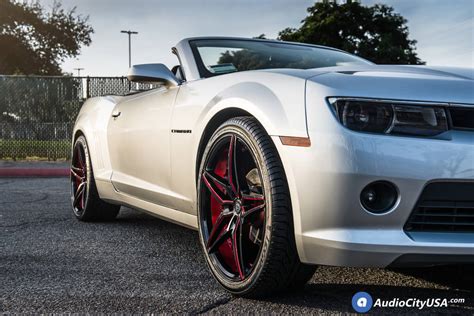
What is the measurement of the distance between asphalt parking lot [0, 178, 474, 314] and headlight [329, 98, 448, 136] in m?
0.77

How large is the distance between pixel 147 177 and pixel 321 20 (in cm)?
4543

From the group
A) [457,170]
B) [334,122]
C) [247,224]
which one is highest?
[334,122]

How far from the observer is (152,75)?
371 cm

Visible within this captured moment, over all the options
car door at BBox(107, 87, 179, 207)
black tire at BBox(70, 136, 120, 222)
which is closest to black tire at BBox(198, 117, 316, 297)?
car door at BBox(107, 87, 179, 207)

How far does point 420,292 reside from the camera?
2797 mm

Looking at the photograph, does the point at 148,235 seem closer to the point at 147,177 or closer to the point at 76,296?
the point at 147,177

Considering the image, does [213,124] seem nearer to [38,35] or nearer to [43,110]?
[43,110]

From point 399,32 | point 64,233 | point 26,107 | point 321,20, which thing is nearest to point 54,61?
point 321,20

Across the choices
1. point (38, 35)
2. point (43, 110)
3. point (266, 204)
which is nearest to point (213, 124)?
point (266, 204)

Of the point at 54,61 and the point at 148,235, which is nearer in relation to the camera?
the point at 148,235

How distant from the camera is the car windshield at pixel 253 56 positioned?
12.2 feet

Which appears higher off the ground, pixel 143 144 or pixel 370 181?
pixel 370 181

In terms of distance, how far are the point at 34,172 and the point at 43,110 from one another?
2.92 metres

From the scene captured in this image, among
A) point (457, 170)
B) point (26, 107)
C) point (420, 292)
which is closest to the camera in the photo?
point (457, 170)
